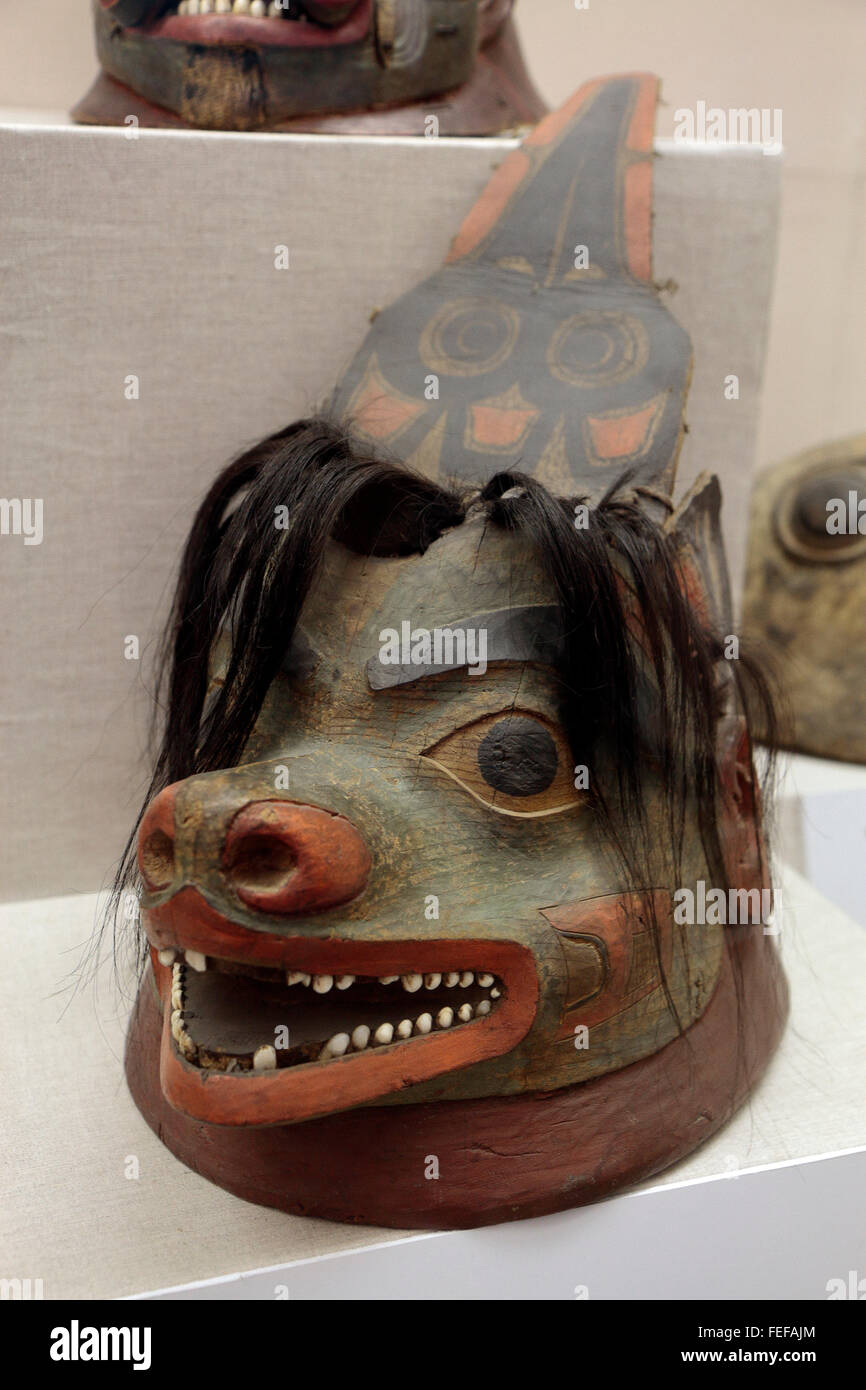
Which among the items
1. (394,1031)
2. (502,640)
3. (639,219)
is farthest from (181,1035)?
(639,219)

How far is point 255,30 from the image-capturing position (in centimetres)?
169

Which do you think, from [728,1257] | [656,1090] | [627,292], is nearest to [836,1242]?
[728,1257]

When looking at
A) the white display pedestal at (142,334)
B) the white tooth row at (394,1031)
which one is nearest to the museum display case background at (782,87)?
the white display pedestal at (142,334)

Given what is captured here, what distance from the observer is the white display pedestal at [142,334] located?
5.34ft

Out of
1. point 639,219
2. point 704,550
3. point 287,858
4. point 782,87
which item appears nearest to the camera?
point 287,858

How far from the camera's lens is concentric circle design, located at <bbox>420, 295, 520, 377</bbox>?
164cm

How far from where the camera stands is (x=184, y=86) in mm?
1718

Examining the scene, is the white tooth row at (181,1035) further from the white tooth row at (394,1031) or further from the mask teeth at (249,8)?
the mask teeth at (249,8)

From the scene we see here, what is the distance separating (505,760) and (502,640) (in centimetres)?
12

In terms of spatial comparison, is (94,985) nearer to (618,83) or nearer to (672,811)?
(672,811)

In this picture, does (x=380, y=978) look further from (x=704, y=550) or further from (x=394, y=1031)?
(x=704, y=550)

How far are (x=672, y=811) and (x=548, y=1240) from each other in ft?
1.42

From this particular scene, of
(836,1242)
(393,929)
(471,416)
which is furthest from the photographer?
(471,416)

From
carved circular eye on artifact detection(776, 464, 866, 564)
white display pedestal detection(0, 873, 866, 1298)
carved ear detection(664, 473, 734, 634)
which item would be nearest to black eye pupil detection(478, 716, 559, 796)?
carved ear detection(664, 473, 734, 634)
